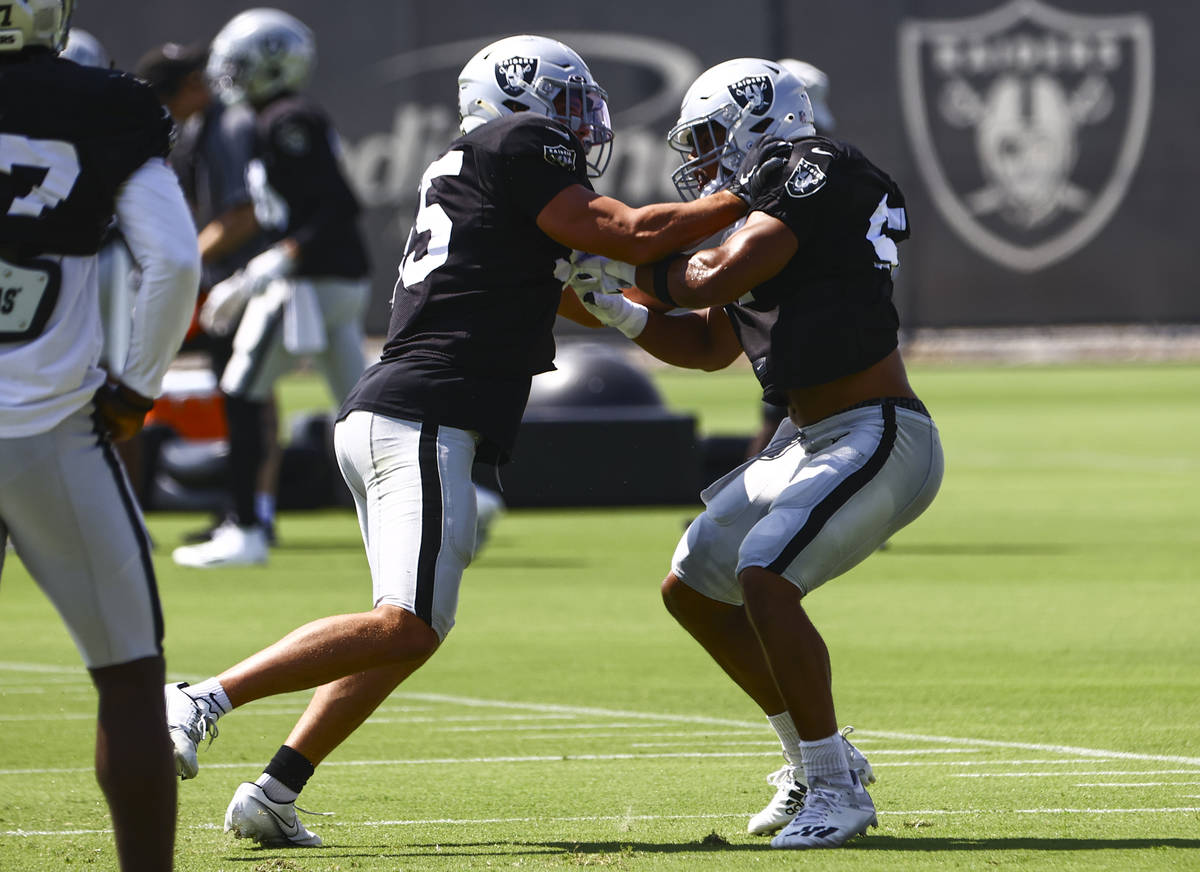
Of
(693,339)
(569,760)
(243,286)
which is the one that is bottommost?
(243,286)

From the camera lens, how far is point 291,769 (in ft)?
16.9

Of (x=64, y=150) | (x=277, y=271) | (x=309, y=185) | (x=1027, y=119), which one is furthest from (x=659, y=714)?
(x=1027, y=119)

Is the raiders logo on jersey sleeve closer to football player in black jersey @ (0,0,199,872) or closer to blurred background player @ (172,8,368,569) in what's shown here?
football player in black jersey @ (0,0,199,872)

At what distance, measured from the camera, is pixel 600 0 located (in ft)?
93.2

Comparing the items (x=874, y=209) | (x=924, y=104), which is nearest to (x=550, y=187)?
(x=874, y=209)

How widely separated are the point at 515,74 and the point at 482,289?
62 centimetres

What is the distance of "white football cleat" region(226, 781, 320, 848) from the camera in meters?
5.12

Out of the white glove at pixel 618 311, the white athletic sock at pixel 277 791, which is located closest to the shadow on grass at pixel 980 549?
the white glove at pixel 618 311

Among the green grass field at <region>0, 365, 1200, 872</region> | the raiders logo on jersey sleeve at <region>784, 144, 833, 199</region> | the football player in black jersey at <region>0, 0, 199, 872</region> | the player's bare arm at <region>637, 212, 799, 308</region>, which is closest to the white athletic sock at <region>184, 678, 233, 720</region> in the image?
the green grass field at <region>0, 365, 1200, 872</region>

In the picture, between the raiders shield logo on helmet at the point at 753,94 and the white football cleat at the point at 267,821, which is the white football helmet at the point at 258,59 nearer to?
the raiders shield logo on helmet at the point at 753,94

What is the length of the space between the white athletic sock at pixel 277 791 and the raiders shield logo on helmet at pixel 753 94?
2.07m

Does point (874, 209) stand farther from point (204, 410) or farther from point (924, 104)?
point (924, 104)

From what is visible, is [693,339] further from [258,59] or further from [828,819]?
[258,59]

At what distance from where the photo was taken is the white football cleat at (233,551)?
11391 millimetres
